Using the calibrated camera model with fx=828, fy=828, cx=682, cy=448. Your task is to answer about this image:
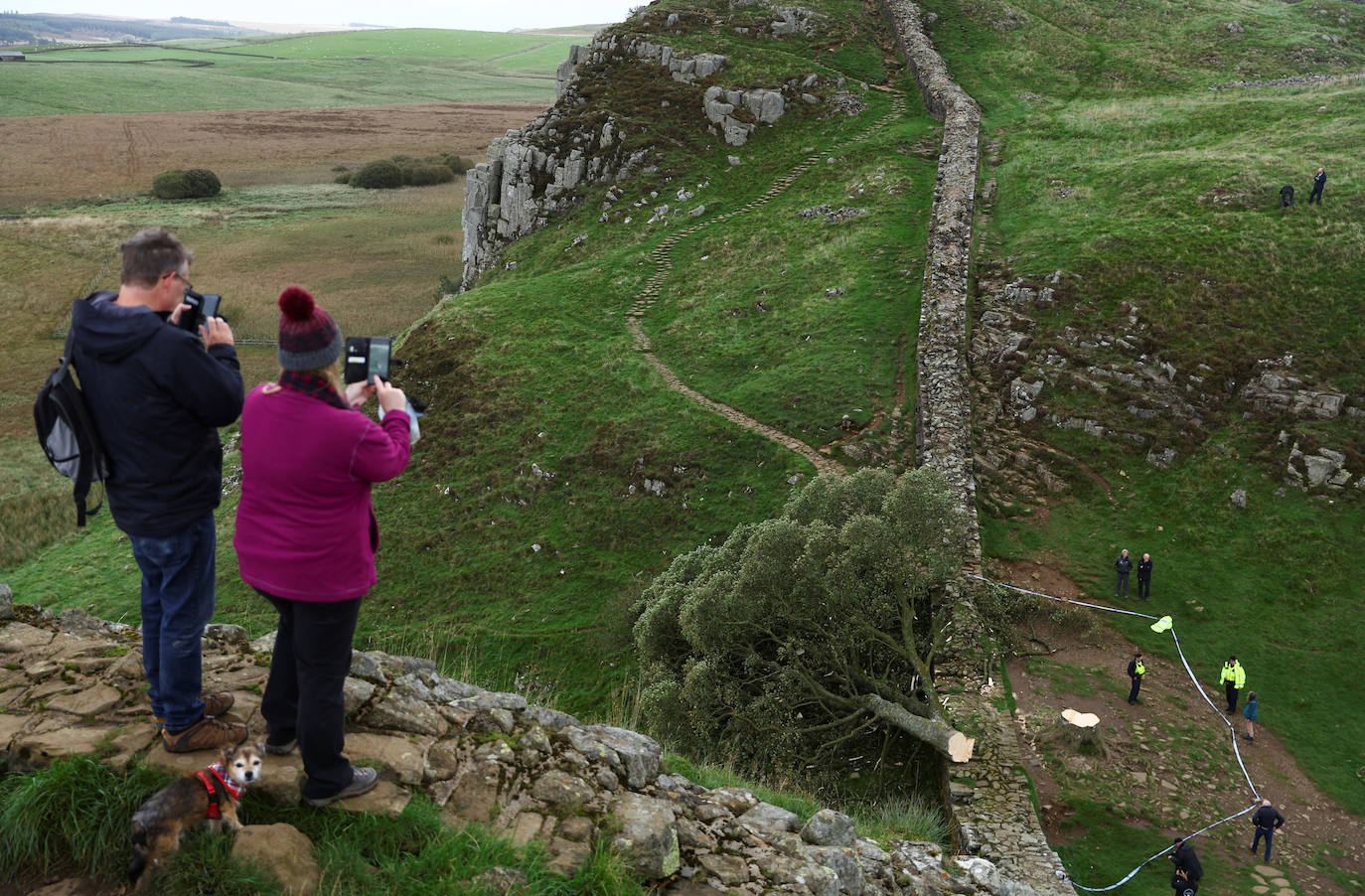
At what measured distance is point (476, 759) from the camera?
7387 mm

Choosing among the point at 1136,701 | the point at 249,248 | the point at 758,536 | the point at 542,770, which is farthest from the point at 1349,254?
the point at 249,248

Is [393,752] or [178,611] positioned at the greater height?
[178,611]

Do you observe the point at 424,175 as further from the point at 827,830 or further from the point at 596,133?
the point at 827,830

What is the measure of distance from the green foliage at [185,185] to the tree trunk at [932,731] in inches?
3908

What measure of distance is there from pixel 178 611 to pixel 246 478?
1.51 metres

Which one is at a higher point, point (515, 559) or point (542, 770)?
point (542, 770)

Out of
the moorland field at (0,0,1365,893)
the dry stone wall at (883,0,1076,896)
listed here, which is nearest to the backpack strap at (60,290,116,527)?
the moorland field at (0,0,1365,893)

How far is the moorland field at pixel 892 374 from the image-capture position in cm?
2075

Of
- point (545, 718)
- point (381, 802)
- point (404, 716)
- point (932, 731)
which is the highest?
point (381, 802)

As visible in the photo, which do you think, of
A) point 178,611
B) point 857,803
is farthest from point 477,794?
point 857,803

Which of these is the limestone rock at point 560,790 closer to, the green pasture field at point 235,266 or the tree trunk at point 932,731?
the tree trunk at point 932,731

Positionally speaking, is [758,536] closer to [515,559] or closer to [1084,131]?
[515,559]

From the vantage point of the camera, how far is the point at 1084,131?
162 ft

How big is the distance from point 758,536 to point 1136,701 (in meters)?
A: 9.13
